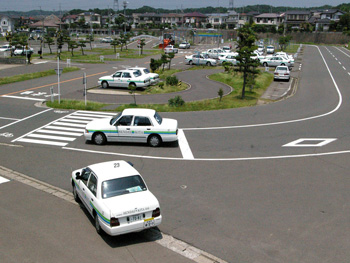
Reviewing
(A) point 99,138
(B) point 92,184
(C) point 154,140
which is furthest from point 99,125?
(B) point 92,184

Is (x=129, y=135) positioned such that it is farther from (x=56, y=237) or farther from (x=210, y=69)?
(x=210, y=69)

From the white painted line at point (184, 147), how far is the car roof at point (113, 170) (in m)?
5.64

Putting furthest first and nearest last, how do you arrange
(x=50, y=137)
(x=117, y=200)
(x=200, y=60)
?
1. (x=200, y=60)
2. (x=50, y=137)
3. (x=117, y=200)

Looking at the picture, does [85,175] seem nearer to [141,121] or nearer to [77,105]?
[141,121]

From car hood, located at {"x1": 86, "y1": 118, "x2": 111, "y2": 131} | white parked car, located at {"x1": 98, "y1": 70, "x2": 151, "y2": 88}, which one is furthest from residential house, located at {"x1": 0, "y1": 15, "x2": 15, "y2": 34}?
car hood, located at {"x1": 86, "y1": 118, "x2": 111, "y2": 131}

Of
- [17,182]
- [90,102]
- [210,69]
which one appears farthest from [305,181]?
[210,69]

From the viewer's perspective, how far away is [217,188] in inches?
503

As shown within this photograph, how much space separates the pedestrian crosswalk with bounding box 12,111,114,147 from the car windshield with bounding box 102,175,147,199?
9.01 meters

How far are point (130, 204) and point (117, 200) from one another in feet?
1.27

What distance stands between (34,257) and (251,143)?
12.2 meters

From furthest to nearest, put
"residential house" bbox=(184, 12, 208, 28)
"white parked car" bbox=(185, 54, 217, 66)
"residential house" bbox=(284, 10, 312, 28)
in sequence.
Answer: "residential house" bbox=(184, 12, 208, 28), "residential house" bbox=(284, 10, 312, 28), "white parked car" bbox=(185, 54, 217, 66)

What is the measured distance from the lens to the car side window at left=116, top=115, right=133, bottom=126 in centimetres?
1758

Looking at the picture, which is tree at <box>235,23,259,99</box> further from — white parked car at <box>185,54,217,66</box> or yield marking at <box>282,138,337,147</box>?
white parked car at <box>185,54,217,66</box>

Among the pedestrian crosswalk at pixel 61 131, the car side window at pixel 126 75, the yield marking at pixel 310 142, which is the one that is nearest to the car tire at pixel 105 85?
the car side window at pixel 126 75
